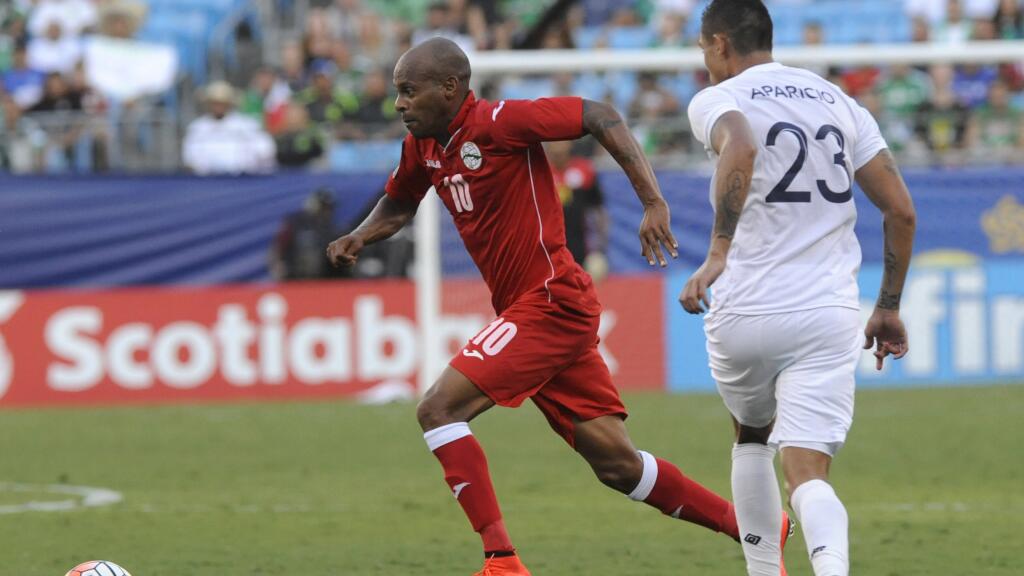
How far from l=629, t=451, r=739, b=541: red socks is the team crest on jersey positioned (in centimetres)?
134

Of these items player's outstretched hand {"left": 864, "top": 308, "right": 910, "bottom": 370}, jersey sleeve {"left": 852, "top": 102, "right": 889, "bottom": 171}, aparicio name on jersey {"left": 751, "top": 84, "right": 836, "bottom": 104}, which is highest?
aparicio name on jersey {"left": 751, "top": 84, "right": 836, "bottom": 104}

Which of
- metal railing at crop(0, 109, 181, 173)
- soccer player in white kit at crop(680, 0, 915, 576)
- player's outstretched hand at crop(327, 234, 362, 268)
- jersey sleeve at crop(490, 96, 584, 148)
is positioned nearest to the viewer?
soccer player in white kit at crop(680, 0, 915, 576)

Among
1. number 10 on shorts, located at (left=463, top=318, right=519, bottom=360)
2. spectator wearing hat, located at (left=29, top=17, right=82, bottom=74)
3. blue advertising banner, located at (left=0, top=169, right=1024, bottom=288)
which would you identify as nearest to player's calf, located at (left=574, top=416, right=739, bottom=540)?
number 10 on shorts, located at (left=463, top=318, right=519, bottom=360)

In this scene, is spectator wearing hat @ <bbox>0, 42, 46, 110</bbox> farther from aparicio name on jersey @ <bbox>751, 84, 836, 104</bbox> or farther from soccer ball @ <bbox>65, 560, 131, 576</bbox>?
aparicio name on jersey @ <bbox>751, 84, 836, 104</bbox>

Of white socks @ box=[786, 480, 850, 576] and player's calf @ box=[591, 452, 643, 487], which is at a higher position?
white socks @ box=[786, 480, 850, 576]

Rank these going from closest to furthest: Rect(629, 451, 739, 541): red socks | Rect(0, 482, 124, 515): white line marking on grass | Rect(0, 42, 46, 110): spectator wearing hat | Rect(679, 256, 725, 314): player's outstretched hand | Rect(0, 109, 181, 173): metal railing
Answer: Rect(679, 256, 725, 314): player's outstretched hand, Rect(629, 451, 739, 541): red socks, Rect(0, 482, 124, 515): white line marking on grass, Rect(0, 109, 181, 173): metal railing, Rect(0, 42, 46, 110): spectator wearing hat

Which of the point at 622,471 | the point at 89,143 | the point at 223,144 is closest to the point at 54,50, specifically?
the point at 89,143

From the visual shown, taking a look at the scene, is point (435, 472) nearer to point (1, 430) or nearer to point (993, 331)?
point (1, 430)

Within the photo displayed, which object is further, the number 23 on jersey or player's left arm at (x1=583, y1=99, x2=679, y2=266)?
player's left arm at (x1=583, y1=99, x2=679, y2=266)

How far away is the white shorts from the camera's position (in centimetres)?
570

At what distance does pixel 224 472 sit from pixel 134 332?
16.9ft

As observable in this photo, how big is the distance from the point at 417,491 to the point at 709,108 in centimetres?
542

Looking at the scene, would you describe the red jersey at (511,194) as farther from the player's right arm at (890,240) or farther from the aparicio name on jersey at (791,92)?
the player's right arm at (890,240)

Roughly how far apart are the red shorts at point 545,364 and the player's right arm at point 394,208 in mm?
757
